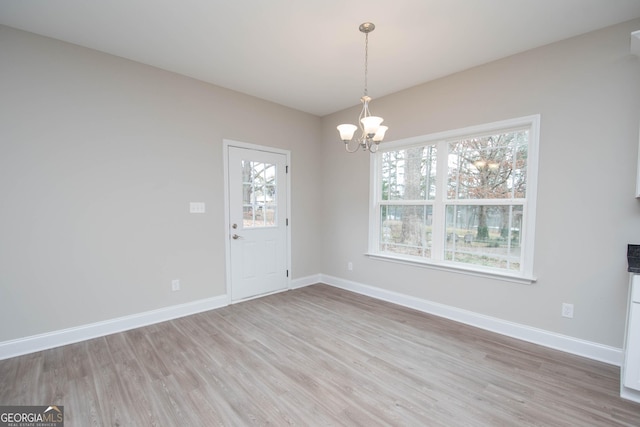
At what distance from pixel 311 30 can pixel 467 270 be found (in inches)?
111

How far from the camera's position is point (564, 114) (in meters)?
2.42

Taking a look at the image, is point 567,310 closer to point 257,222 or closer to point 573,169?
point 573,169

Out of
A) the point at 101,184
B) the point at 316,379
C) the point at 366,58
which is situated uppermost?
the point at 366,58

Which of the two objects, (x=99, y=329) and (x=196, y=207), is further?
(x=196, y=207)

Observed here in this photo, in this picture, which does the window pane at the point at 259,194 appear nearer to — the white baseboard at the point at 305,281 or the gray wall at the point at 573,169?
the white baseboard at the point at 305,281

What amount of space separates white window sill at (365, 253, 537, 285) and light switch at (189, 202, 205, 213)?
7.89 feet

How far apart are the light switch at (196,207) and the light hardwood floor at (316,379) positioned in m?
1.28

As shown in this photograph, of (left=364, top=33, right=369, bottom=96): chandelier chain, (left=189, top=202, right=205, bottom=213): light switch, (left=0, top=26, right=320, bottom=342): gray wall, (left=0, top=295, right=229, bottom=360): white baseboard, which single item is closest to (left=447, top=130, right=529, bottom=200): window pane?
(left=364, top=33, right=369, bottom=96): chandelier chain

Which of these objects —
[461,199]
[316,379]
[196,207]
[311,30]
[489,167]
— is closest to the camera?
[316,379]

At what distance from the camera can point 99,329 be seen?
2.71 metres

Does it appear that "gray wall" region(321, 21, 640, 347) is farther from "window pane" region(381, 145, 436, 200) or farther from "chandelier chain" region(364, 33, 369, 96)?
"chandelier chain" region(364, 33, 369, 96)

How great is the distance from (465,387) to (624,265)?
5.35 ft

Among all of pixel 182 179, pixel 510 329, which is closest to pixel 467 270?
pixel 510 329

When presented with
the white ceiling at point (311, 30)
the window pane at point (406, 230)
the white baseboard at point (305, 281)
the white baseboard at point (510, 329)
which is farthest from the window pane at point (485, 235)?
the white baseboard at point (305, 281)
